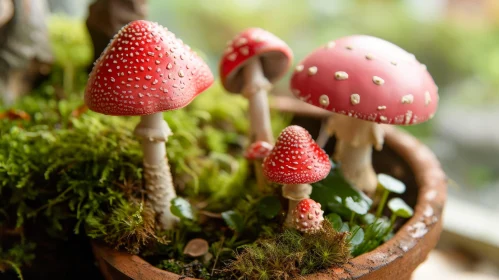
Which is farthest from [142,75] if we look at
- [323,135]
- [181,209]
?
[323,135]

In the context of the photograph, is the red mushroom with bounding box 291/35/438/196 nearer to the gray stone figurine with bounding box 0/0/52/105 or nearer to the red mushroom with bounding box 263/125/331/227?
the red mushroom with bounding box 263/125/331/227

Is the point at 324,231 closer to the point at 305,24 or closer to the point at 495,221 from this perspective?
the point at 495,221

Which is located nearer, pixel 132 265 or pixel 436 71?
pixel 132 265

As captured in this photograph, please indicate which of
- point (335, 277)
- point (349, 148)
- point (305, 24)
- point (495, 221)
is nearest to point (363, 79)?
point (349, 148)

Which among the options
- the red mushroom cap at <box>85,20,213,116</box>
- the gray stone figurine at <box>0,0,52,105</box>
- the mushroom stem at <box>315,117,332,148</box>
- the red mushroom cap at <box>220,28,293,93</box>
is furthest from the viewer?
the mushroom stem at <box>315,117,332,148</box>

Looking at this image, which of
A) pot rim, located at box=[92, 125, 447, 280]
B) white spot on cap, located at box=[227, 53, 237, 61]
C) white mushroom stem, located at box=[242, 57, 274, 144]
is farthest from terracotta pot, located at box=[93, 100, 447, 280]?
white spot on cap, located at box=[227, 53, 237, 61]

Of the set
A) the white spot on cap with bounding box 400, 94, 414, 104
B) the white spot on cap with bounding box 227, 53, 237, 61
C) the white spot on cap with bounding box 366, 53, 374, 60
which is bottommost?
the white spot on cap with bounding box 227, 53, 237, 61

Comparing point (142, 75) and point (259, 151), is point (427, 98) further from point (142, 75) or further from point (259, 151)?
point (142, 75)
